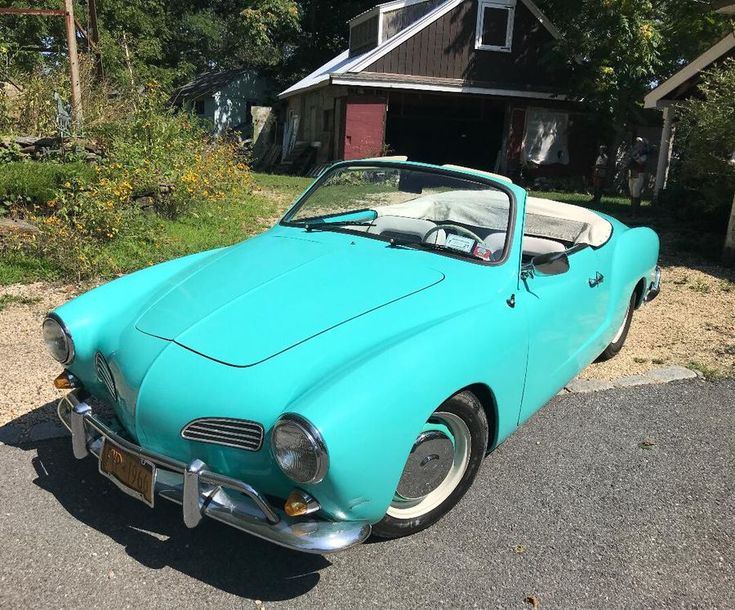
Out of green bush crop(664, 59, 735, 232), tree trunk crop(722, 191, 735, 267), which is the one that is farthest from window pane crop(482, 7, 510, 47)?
tree trunk crop(722, 191, 735, 267)

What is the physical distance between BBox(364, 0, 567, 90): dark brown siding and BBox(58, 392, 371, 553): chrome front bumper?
16.9 m

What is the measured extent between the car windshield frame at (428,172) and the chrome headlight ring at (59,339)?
1372mm

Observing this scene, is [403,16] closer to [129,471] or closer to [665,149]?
[665,149]

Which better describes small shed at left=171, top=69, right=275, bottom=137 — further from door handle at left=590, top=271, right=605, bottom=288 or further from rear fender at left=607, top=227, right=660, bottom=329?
door handle at left=590, top=271, right=605, bottom=288

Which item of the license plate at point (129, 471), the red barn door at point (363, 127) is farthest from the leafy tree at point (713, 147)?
the red barn door at point (363, 127)

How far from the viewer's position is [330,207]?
12.6 feet

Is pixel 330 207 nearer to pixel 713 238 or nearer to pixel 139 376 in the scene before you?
pixel 139 376

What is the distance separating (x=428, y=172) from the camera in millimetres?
3584

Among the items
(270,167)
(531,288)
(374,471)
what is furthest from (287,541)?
(270,167)

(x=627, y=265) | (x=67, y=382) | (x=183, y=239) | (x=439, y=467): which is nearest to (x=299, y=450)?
A: (x=439, y=467)

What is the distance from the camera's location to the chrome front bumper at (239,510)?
84.2 inches

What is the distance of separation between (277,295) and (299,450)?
958mm

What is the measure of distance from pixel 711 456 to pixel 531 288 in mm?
1424

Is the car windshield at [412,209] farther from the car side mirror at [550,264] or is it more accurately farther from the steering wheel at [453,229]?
the car side mirror at [550,264]
